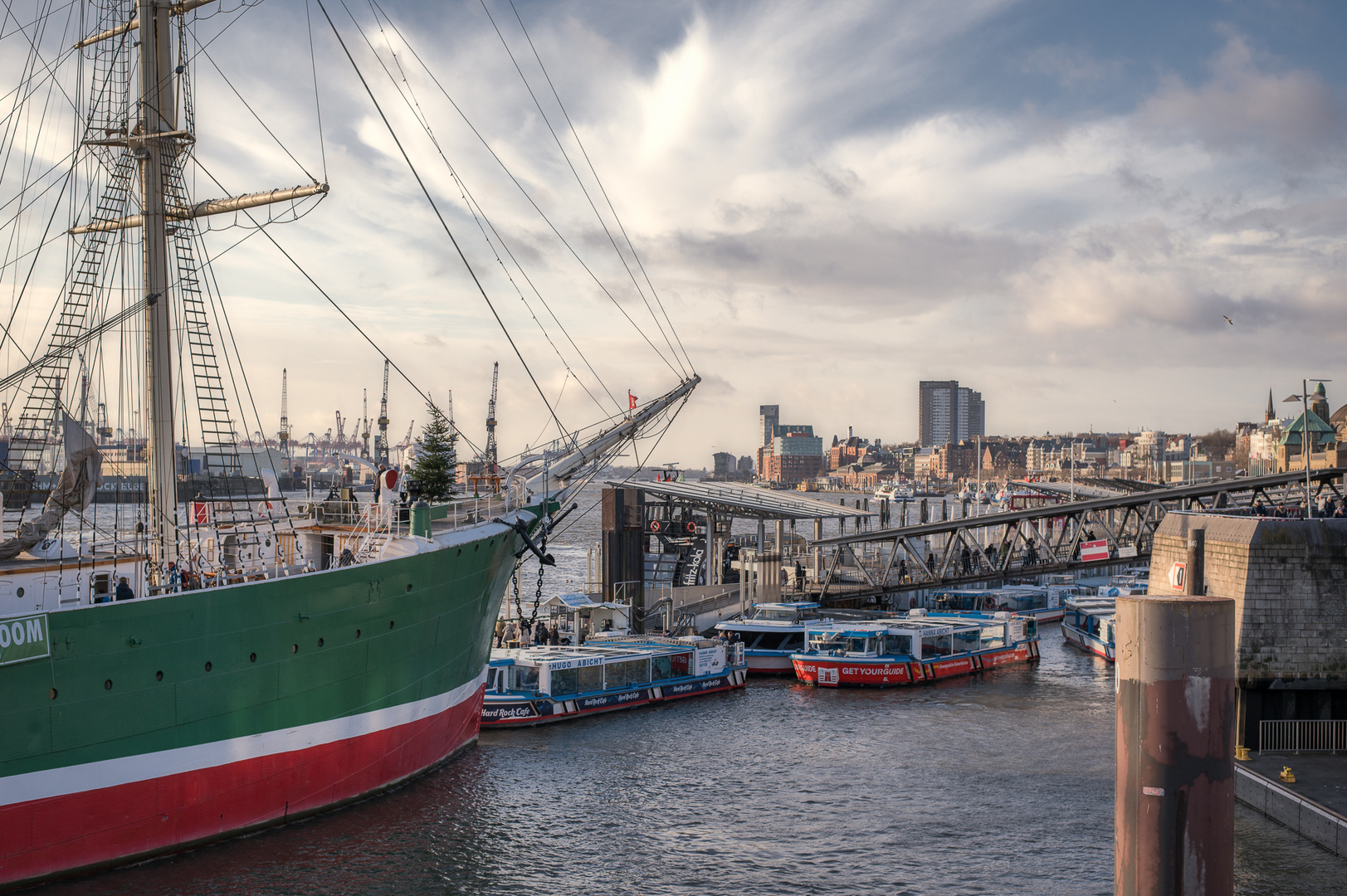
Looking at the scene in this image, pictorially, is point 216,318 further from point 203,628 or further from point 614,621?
point 614,621

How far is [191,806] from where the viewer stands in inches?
730

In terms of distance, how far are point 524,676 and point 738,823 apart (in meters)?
12.0

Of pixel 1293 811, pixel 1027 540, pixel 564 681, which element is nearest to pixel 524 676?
pixel 564 681

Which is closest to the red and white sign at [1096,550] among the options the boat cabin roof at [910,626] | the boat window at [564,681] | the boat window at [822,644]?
the boat cabin roof at [910,626]

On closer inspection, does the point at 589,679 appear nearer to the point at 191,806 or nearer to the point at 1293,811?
the point at 191,806

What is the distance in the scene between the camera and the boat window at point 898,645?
130 feet

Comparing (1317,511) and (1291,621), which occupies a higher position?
(1317,511)

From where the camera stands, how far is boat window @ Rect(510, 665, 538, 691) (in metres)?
32.1

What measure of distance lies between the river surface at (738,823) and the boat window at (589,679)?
118 cm

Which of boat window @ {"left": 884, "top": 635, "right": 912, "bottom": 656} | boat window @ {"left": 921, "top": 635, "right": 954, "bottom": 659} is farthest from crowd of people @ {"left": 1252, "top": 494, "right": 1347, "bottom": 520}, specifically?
boat window @ {"left": 884, "top": 635, "right": 912, "bottom": 656}

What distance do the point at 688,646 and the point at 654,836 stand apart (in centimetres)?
1589

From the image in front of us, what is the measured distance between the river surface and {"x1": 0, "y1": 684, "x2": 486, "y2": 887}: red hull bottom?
342mm

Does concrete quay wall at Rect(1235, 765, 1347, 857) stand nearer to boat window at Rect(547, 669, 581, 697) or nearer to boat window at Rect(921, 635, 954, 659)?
boat window at Rect(547, 669, 581, 697)

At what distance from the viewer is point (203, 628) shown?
60.4 ft
